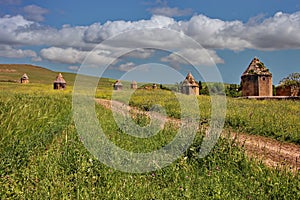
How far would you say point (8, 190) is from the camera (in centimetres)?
532

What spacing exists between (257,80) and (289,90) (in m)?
5.29

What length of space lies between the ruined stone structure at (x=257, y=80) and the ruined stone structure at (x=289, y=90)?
304 cm

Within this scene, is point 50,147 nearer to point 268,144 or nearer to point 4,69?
point 268,144

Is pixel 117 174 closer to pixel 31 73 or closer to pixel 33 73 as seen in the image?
pixel 31 73

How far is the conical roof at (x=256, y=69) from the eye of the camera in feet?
142

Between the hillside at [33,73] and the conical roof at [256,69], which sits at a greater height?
the hillside at [33,73]

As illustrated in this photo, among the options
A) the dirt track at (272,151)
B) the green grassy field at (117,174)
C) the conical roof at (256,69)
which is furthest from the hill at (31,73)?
the green grassy field at (117,174)

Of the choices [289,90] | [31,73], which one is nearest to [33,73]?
[31,73]

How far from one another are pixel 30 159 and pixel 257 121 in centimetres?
1036

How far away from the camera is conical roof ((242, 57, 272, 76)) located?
4322cm

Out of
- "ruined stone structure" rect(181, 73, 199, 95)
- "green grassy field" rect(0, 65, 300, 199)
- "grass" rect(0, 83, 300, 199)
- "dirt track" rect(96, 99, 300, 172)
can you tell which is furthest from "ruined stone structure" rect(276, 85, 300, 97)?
"grass" rect(0, 83, 300, 199)

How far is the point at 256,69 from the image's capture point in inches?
1714

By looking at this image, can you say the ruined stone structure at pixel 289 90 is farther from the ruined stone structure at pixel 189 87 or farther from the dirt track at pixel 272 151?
the dirt track at pixel 272 151

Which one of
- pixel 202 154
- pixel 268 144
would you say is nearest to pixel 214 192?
pixel 202 154
